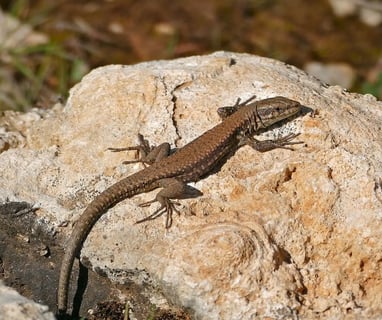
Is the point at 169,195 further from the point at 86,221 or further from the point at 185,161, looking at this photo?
the point at 86,221

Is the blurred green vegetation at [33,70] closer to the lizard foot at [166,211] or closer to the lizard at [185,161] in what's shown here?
the lizard at [185,161]

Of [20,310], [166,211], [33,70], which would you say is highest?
[166,211]

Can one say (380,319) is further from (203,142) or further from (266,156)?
(203,142)

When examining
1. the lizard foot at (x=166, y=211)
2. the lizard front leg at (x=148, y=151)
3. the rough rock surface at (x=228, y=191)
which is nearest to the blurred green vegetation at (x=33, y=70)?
A: the rough rock surface at (x=228, y=191)

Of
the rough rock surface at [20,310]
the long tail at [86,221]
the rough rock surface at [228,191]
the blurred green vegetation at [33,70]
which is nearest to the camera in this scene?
the rough rock surface at [20,310]

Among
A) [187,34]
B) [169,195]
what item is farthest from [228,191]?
[187,34]
